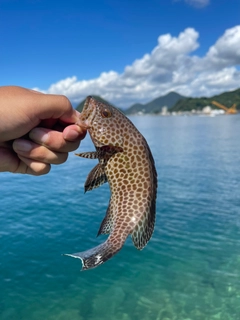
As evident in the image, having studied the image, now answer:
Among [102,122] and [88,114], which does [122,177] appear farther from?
[88,114]

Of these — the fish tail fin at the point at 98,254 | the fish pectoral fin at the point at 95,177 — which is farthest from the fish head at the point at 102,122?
the fish tail fin at the point at 98,254

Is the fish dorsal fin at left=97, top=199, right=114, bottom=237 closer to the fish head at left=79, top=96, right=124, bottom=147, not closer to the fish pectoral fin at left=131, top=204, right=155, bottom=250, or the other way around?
the fish pectoral fin at left=131, top=204, right=155, bottom=250

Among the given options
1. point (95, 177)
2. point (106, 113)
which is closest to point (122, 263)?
point (95, 177)

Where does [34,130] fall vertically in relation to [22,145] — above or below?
above

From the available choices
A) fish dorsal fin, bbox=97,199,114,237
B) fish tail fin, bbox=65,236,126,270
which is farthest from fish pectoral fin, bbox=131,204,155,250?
fish dorsal fin, bbox=97,199,114,237

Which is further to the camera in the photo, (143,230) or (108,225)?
(108,225)

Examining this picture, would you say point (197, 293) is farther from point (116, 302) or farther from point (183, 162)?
point (183, 162)
